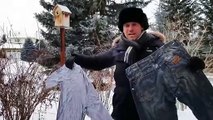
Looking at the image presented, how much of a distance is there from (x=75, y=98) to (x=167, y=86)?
92 centimetres

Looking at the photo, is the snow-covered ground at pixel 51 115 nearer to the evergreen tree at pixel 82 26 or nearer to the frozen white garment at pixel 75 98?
the frozen white garment at pixel 75 98

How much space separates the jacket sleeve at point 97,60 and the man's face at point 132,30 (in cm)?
22

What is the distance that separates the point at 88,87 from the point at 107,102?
11.8ft

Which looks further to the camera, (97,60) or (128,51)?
(97,60)

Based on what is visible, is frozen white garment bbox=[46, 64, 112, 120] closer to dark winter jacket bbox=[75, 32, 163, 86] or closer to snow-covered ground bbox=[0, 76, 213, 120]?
dark winter jacket bbox=[75, 32, 163, 86]

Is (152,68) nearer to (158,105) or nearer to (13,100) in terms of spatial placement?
(158,105)

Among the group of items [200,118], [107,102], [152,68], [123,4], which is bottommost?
[107,102]

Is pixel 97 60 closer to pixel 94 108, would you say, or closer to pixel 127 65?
pixel 127 65

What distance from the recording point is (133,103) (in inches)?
110

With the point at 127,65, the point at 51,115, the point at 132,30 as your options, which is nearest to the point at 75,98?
the point at 127,65

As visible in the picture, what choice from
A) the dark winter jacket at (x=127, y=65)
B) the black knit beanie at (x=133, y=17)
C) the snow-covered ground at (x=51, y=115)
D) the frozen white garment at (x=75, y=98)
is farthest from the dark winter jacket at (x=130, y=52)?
the snow-covered ground at (x=51, y=115)

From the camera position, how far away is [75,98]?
3.27m

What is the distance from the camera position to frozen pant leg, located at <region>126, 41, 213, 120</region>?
8.98 feet

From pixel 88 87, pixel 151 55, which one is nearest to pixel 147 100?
pixel 151 55
